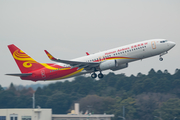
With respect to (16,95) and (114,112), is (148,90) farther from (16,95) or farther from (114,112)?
(16,95)

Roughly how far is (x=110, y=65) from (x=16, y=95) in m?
57.4

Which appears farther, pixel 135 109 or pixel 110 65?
pixel 135 109

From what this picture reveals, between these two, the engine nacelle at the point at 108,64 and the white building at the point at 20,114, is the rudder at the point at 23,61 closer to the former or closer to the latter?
the engine nacelle at the point at 108,64

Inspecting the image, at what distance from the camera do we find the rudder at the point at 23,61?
53562 millimetres

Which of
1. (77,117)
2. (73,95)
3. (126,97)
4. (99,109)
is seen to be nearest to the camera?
(77,117)

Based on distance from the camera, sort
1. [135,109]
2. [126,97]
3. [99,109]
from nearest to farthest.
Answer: [99,109]
[135,109]
[126,97]

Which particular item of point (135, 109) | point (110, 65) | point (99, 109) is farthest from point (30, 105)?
point (110, 65)

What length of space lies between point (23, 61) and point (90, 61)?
12.7 m

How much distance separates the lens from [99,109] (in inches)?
3701

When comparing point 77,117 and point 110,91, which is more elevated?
point 110,91

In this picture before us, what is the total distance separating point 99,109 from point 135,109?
13403mm

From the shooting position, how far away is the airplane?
47.1 metres

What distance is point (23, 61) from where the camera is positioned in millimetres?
54438

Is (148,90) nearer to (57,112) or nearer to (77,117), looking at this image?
(57,112)
